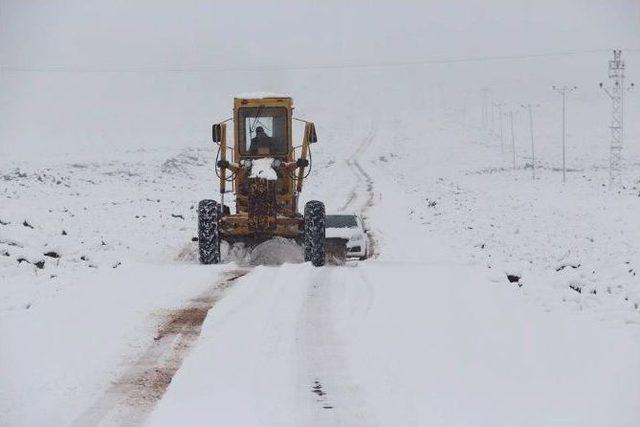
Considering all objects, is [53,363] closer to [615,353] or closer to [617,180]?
[615,353]

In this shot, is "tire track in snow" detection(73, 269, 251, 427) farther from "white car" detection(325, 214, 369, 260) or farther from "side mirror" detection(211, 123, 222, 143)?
"white car" detection(325, 214, 369, 260)

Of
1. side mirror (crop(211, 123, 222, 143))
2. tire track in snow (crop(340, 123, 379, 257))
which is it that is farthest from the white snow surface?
side mirror (crop(211, 123, 222, 143))

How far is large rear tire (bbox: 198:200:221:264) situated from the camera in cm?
1606

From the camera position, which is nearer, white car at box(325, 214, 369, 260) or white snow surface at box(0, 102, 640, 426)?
white snow surface at box(0, 102, 640, 426)

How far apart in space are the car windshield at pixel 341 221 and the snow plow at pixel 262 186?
293 cm

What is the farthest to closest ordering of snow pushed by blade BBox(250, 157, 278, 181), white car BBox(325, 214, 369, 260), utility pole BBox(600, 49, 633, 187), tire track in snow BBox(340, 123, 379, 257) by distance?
utility pole BBox(600, 49, 633, 187), tire track in snow BBox(340, 123, 379, 257), white car BBox(325, 214, 369, 260), snow pushed by blade BBox(250, 157, 278, 181)

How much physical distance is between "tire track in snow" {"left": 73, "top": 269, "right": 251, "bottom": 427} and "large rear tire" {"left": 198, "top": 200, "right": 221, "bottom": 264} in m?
5.09

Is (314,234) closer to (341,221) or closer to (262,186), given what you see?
(262,186)

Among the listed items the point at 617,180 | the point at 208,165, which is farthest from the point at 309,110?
the point at 617,180

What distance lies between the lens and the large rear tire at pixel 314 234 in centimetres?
1581

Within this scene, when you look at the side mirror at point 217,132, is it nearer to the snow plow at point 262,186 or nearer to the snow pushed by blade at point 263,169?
the snow plow at point 262,186

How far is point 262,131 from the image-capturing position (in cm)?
1725

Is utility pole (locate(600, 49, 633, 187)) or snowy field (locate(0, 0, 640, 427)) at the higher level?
utility pole (locate(600, 49, 633, 187))

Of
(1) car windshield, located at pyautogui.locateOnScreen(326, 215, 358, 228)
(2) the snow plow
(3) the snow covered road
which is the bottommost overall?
(3) the snow covered road
